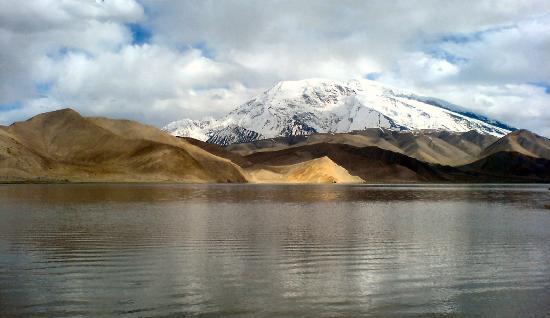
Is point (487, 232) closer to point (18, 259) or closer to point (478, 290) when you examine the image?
point (478, 290)

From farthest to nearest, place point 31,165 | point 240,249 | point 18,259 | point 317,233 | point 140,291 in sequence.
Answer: point 31,165
point 317,233
point 240,249
point 18,259
point 140,291

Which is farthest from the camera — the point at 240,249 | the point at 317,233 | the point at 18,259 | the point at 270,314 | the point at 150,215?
the point at 150,215

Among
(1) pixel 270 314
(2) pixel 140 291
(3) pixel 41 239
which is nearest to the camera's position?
(1) pixel 270 314

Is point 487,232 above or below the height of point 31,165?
below

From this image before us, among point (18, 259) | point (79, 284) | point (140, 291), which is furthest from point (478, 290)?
point (18, 259)

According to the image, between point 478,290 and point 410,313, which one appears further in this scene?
point 478,290

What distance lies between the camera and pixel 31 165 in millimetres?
195125

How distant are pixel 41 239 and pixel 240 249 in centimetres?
1359

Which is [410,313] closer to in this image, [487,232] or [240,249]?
[240,249]

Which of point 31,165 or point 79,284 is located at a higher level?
point 31,165

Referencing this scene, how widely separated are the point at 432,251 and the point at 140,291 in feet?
61.9

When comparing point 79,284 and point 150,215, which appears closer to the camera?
point 79,284

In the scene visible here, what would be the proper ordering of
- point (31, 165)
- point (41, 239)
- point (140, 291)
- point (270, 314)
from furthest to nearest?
point (31, 165)
point (41, 239)
point (140, 291)
point (270, 314)

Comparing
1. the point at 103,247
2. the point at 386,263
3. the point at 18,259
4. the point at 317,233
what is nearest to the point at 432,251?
the point at 386,263
